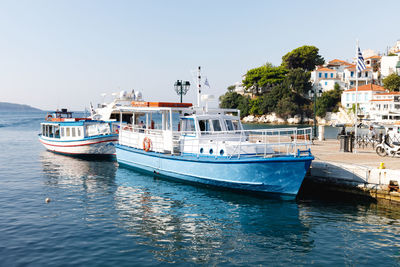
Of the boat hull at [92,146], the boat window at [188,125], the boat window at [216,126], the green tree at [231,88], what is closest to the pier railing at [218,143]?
the boat window at [188,125]

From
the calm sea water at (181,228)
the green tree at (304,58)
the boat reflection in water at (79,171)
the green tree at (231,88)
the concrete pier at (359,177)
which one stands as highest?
the green tree at (304,58)

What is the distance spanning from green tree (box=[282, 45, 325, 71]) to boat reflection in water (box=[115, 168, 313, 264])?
91.9 m

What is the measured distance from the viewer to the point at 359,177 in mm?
15492

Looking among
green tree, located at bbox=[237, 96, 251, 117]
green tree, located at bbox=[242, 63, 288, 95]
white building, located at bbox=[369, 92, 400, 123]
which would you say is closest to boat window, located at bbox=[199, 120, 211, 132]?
white building, located at bbox=[369, 92, 400, 123]

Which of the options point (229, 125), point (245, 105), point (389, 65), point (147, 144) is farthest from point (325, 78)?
point (147, 144)

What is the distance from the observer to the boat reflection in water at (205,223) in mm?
9945

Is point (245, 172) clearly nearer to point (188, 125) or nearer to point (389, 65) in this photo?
point (188, 125)

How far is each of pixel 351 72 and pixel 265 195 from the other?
86.7 metres

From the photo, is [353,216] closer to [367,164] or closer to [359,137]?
[367,164]

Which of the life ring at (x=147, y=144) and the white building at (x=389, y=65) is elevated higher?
the white building at (x=389, y=65)

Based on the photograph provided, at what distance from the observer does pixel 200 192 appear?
16500 mm

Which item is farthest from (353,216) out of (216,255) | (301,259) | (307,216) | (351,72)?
(351,72)

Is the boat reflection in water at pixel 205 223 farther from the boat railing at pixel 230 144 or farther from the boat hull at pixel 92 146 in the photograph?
the boat hull at pixel 92 146

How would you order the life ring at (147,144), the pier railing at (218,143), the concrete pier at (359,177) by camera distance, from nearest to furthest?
the concrete pier at (359,177)
the pier railing at (218,143)
the life ring at (147,144)
